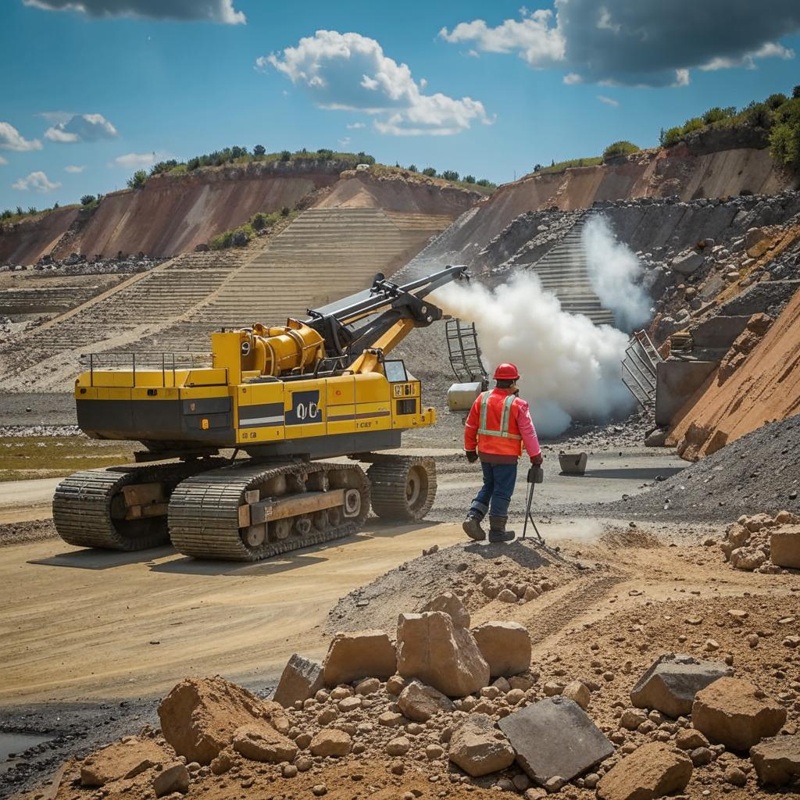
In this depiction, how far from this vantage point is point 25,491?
21.8m

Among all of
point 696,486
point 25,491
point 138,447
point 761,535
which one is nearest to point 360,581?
point 761,535

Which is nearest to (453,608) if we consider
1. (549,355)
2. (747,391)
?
(747,391)

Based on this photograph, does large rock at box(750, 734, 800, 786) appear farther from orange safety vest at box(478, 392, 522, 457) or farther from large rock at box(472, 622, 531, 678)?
orange safety vest at box(478, 392, 522, 457)

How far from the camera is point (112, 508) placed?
15.8 meters

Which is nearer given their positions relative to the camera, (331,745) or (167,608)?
(331,745)

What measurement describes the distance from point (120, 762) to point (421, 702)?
5.60 ft

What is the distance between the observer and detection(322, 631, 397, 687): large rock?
7.56 m

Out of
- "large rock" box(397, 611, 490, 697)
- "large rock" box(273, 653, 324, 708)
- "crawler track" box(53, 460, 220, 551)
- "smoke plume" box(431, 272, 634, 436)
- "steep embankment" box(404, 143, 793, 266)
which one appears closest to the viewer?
"large rock" box(397, 611, 490, 697)

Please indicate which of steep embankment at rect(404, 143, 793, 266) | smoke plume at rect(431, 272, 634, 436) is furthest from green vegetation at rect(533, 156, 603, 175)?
smoke plume at rect(431, 272, 634, 436)

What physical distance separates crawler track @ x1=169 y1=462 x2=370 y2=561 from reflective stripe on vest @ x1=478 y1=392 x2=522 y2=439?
4244 mm

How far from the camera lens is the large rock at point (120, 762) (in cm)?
671

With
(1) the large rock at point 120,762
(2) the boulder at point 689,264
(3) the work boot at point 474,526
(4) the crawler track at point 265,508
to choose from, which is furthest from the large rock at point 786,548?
(2) the boulder at point 689,264

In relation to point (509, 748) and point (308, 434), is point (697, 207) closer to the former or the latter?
point (308, 434)

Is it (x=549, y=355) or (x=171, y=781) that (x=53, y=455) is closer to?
(x=549, y=355)
